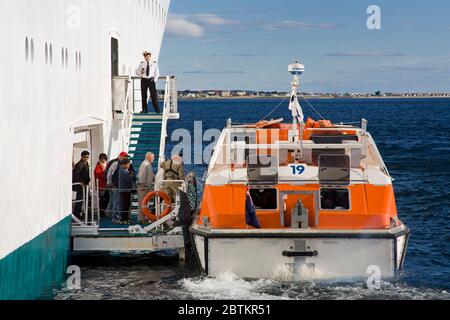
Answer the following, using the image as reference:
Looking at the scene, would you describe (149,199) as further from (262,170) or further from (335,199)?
(335,199)

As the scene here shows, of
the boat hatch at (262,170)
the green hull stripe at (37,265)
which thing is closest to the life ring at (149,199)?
the green hull stripe at (37,265)

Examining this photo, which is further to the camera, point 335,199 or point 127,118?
point 127,118

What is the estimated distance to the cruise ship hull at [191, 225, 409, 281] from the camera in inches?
611

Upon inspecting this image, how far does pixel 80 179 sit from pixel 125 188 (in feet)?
3.45

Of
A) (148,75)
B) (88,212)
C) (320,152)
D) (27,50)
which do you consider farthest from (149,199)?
(148,75)

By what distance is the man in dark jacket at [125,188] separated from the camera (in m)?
18.5

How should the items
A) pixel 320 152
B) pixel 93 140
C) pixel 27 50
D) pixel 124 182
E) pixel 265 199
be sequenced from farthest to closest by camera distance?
pixel 93 140 < pixel 124 182 < pixel 320 152 < pixel 265 199 < pixel 27 50

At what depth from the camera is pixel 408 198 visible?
3173 cm

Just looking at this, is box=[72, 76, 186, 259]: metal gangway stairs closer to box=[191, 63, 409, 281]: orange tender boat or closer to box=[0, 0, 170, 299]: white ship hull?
box=[0, 0, 170, 299]: white ship hull

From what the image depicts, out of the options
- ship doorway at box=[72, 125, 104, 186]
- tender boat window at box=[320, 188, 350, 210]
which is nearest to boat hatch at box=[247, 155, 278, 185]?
tender boat window at box=[320, 188, 350, 210]

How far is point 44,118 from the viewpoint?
14.8 meters

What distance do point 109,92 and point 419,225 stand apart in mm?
10483

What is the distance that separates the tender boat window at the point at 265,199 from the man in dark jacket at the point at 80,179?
4266 millimetres
